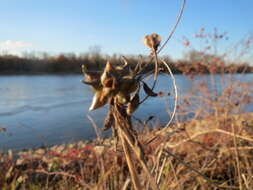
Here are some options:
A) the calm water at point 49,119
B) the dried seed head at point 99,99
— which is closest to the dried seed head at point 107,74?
the dried seed head at point 99,99

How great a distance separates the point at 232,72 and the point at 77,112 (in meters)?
3.70

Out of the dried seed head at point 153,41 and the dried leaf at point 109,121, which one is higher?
the dried seed head at point 153,41

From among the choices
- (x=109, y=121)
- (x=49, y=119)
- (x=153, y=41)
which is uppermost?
(x=153, y=41)

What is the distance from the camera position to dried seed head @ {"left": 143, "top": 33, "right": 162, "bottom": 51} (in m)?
0.26

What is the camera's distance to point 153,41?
26cm

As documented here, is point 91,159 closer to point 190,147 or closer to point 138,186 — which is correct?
point 190,147

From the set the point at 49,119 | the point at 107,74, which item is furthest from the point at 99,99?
the point at 49,119

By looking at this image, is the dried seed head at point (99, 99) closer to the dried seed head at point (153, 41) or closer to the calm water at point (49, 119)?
the dried seed head at point (153, 41)

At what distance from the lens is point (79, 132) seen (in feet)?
12.9

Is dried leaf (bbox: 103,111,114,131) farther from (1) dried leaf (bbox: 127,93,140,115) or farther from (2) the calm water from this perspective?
(2) the calm water

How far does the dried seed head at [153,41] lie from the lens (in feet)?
0.87

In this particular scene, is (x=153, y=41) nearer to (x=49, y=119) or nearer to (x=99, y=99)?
(x=99, y=99)

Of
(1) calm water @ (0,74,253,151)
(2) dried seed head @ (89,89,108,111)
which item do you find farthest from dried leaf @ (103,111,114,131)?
(1) calm water @ (0,74,253,151)

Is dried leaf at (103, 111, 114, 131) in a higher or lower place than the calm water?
higher
